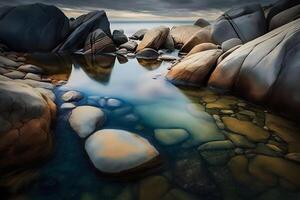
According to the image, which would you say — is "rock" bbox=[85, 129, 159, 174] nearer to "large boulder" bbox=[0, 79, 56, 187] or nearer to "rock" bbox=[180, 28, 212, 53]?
"large boulder" bbox=[0, 79, 56, 187]

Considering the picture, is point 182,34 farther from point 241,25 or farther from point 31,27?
point 31,27

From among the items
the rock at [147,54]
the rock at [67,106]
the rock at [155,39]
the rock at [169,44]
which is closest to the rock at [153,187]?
the rock at [67,106]

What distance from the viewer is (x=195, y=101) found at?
18.9ft

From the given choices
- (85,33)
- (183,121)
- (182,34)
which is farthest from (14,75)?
(182,34)

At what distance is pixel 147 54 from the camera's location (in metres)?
12.3

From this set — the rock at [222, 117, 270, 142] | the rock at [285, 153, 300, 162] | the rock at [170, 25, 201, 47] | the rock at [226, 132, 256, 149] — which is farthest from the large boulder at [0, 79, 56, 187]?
the rock at [170, 25, 201, 47]

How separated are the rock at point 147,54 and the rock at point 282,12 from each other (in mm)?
5233

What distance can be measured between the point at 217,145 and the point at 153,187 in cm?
139

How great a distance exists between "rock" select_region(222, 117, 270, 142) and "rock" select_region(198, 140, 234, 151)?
1.45ft

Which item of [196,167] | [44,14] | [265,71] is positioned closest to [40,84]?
[196,167]

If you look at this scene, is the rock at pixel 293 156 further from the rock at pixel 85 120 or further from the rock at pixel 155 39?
the rock at pixel 155 39

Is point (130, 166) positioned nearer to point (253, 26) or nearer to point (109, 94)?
point (109, 94)

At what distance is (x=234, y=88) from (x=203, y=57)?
1.46 meters

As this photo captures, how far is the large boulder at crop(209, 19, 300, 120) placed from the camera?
476 centimetres
